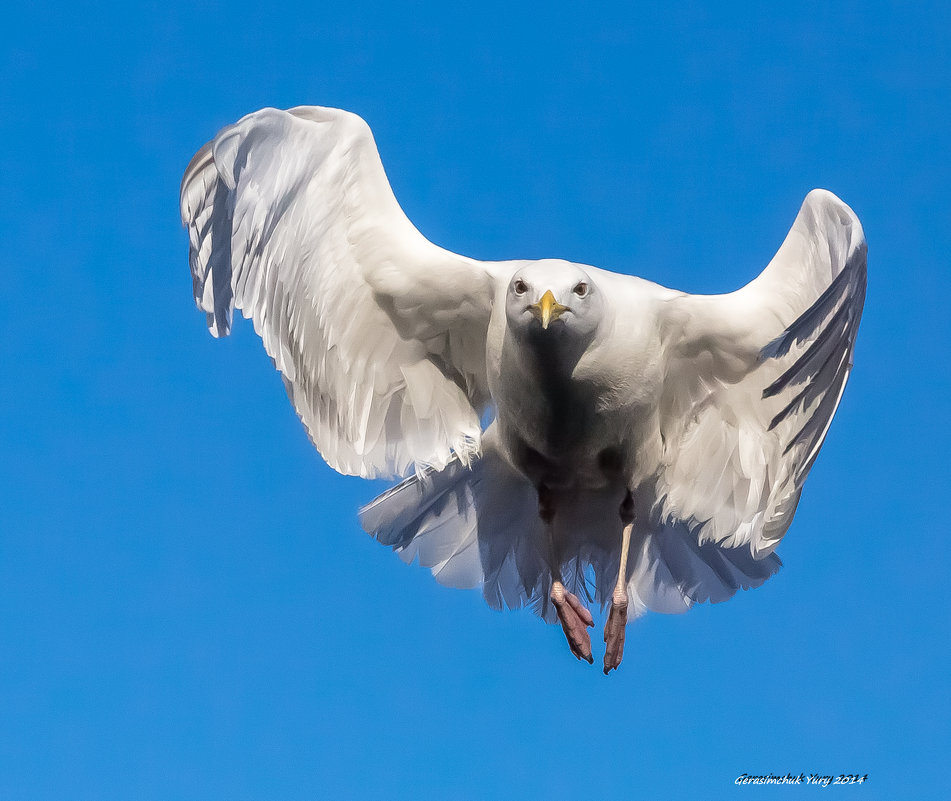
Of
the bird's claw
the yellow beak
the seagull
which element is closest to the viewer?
the yellow beak

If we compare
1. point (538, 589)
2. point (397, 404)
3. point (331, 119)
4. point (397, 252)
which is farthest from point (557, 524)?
point (331, 119)

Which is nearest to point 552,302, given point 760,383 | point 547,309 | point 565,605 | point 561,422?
point 547,309

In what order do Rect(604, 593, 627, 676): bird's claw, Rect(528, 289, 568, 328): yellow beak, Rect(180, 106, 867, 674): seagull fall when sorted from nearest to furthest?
Rect(528, 289, 568, 328): yellow beak, Rect(180, 106, 867, 674): seagull, Rect(604, 593, 627, 676): bird's claw

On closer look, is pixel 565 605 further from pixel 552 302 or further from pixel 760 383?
pixel 552 302

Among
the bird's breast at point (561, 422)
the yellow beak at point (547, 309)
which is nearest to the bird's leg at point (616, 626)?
the bird's breast at point (561, 422)

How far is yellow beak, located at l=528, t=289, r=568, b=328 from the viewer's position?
9.62 m

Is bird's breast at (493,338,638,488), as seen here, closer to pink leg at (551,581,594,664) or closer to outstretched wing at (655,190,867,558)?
outstretched wing at (655,190,867,558)

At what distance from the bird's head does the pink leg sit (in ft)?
5.71

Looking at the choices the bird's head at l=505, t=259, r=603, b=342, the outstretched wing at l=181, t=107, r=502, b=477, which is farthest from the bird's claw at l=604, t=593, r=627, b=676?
the bird's head at l=505, t=259, r=603, b=342

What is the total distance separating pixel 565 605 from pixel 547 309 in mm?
2047

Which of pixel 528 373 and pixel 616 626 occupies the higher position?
pixel 528 373

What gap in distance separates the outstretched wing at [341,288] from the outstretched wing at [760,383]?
48.0 inches

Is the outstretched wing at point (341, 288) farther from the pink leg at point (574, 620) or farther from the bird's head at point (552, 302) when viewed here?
the pink leg at point (574, 620)

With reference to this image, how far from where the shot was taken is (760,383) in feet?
34.7
